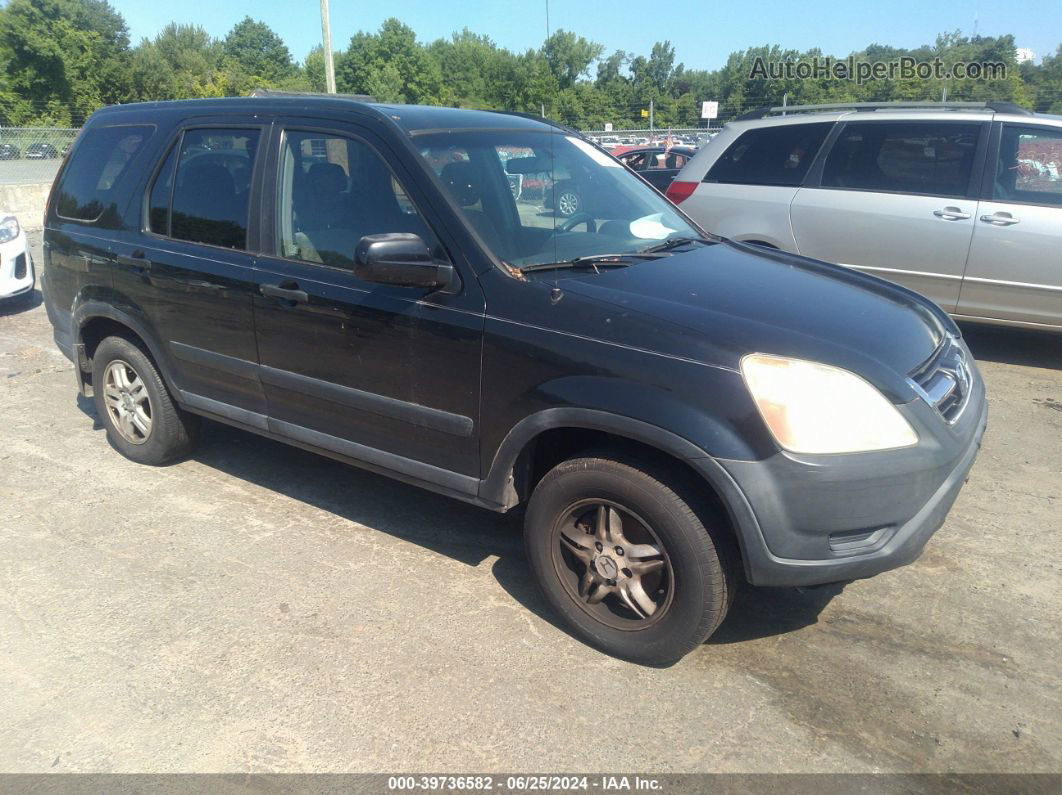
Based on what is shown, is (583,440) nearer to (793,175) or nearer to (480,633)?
(480,633)

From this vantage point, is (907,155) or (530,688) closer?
(530,688)

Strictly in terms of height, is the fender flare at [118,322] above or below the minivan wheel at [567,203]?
below

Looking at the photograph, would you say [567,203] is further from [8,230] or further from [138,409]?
[8,230]

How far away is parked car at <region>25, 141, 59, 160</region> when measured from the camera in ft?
62.8

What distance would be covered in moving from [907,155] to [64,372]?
6854 mm

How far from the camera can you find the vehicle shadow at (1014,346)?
22.3ft

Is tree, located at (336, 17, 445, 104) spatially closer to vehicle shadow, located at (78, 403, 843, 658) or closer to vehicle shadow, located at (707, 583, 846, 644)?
vehicle shadow, located at (78, 403, 843, 658)

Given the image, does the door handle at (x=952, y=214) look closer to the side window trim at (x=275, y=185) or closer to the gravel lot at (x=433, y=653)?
the gravel lot at (x=433, y=653)

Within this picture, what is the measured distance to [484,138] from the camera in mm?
3855

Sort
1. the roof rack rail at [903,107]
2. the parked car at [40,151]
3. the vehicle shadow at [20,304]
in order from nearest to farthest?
1. the roof rack rail at [903,107]
2. the vehicle shadow at [20,304]
3. the parked car at [40,151]

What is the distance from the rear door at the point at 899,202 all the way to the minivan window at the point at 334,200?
4.37 metres

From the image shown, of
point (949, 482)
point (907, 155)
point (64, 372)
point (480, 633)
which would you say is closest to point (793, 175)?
point (907, 155)

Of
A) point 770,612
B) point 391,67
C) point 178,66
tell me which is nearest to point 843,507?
point 770,612

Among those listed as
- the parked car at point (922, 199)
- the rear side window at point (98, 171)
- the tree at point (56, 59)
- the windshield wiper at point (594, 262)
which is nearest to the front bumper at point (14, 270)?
the rear side window at point (98, 171)
